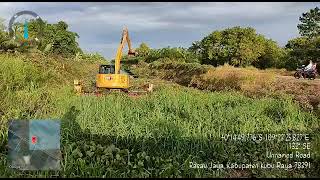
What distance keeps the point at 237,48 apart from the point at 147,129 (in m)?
24.1

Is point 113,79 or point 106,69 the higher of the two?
point 106,69

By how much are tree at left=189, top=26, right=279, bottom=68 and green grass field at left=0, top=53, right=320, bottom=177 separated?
68.8 feet

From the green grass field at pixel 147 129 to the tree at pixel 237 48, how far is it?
21.0 metres

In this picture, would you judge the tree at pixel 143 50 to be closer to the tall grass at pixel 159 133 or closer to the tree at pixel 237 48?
the tree at pixel 237 48

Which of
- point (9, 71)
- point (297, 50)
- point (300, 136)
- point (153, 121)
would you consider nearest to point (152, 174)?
point (153, 121)

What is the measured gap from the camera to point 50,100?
21.8ft

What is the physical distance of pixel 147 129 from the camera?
5.42 meters

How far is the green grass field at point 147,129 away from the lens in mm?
4352

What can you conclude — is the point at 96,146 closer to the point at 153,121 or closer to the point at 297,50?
the point at 153,121

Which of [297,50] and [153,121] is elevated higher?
[297,50]

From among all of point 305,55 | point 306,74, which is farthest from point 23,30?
point 305,55

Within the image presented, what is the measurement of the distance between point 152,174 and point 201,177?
19.8 inches

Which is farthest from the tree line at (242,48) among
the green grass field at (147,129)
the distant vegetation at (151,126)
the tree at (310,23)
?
the green grass field at (147,129)

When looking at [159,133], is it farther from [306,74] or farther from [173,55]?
[173,55]
